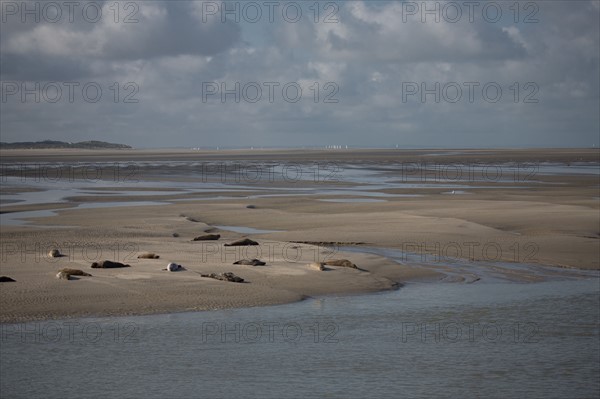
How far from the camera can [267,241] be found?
63.7 feet

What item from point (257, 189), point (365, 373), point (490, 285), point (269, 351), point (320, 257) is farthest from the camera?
point (257, 189)

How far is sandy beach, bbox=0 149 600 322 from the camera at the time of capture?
13.0 m

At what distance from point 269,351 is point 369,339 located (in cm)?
153

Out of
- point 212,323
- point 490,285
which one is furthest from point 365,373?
point 490,285

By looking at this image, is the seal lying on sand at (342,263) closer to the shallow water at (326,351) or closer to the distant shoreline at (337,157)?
the shallow water at (326,351)

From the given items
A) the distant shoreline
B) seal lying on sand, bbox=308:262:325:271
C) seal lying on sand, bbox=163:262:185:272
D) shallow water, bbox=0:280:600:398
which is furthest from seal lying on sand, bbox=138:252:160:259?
the distant shoreline

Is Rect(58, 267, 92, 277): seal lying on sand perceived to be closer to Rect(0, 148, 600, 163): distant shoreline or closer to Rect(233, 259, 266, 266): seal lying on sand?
Rect(233, 259, 266, 266): seal lying on sand

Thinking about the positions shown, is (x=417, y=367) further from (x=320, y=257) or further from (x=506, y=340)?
(x=320, y=257)

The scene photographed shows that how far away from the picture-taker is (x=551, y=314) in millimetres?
12172

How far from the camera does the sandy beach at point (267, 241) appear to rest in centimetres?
1299

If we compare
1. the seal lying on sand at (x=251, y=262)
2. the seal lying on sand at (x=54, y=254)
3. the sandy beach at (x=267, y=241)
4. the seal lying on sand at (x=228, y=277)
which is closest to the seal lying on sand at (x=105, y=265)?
the sandy beach at (x=267, y=241)

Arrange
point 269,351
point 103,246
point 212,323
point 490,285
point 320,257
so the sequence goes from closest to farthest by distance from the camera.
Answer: point 269,351 < point 212,323 < point 490,285 < point 320,257 < point 103,246

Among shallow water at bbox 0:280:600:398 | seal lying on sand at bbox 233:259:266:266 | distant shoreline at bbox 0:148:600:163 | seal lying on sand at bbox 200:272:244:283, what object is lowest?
shallow water at bbox 0:280:600:398

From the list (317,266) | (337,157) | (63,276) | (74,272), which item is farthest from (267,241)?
(337,157)
